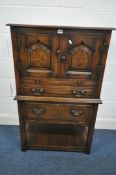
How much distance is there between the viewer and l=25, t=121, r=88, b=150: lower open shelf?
193 cm

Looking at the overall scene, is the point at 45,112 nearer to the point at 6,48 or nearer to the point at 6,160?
the point at 6,160

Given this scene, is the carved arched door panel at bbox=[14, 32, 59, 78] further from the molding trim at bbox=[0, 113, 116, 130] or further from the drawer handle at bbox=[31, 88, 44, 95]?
the molding trim at bbox=[0, 113, 116, 130]

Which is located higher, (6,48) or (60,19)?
(60,19)

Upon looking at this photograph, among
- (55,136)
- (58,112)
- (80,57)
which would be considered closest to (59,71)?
(80,57)

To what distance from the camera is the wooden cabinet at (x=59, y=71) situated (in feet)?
4.42

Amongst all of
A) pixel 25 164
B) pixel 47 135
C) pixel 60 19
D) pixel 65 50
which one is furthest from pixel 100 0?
pixel 25 164

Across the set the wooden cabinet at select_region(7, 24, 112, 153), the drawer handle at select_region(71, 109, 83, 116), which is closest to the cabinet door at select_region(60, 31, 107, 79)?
the wooden cabinet at select_region(7, 24, 112, 153)

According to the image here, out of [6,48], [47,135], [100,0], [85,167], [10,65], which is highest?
[100,0]

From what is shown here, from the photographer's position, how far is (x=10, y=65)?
195 centimetres

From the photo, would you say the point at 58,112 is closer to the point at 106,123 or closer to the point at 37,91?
the point at 37,91

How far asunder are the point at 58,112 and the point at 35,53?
0.58m

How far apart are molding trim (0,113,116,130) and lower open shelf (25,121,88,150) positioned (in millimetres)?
228

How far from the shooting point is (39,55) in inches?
56.0

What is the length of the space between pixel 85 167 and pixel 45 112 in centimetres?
69
